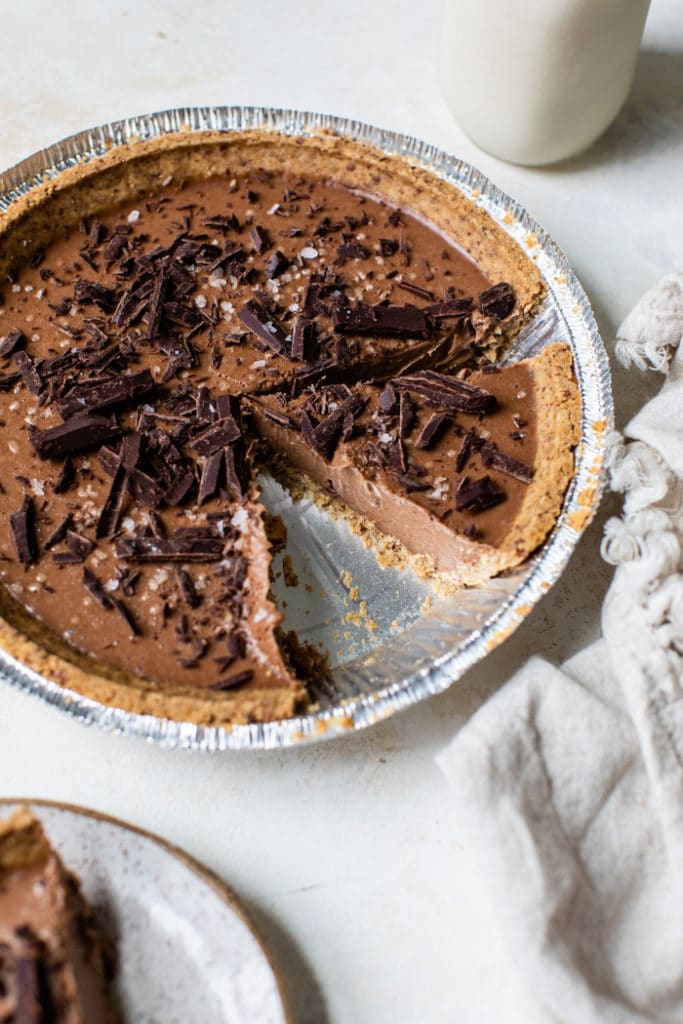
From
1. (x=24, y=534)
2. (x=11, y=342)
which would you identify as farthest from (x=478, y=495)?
(x=11, y=342)

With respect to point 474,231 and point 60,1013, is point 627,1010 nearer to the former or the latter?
point 60,1013

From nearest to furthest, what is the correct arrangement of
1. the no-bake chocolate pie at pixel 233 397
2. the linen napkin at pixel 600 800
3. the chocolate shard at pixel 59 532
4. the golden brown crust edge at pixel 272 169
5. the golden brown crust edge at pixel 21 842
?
the golden brown crust edge at pixel 21 842
the linen napkin at pixel 600 800
the no-bake chocolate pie at pixel 233 397
the chocolate shard at pixel 59 532
the golden brown crust edge at pixel 272 169

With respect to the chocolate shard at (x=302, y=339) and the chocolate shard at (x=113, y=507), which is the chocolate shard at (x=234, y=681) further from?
the chocolate shard at (x=302, y=339)

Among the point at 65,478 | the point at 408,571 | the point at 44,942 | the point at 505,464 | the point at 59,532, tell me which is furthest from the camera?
the point at 408,571

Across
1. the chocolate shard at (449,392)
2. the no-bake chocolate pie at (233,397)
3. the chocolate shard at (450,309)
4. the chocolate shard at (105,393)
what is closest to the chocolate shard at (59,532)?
the no-bake chocolate pie at (233,397)

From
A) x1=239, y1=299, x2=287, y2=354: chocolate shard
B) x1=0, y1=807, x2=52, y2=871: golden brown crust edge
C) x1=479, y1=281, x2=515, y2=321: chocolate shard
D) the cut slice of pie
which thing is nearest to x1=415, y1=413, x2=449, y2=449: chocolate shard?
the cut slice of pie

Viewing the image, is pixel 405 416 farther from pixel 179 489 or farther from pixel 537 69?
pixel 537 69
